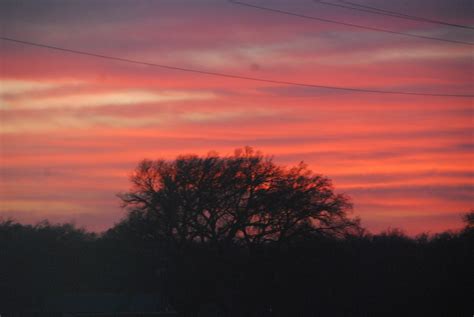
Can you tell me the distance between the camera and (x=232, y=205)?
70.2 metres

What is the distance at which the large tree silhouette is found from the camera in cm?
6975

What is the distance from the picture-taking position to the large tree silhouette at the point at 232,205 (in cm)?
6975

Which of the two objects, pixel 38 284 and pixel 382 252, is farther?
pixel 382 252

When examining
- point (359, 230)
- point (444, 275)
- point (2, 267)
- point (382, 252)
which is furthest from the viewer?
point (382, 252)

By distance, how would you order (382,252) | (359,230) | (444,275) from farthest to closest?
(382,252) → (359,230) → (444,275)

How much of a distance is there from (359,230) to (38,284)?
29.4 m

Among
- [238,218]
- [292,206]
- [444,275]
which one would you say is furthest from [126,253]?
[444,275]

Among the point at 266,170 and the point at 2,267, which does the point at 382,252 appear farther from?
the point at 2,267

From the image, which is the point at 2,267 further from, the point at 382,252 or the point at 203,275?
the point at 382,252

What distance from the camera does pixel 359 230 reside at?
235ft

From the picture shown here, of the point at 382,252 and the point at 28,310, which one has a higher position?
the point at 382,252

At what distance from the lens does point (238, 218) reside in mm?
70062

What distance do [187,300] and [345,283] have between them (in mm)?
14140

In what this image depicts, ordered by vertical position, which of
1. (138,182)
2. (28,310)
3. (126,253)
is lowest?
(28,310)
